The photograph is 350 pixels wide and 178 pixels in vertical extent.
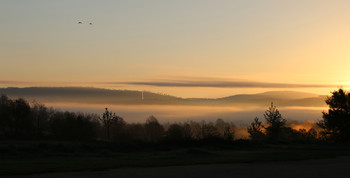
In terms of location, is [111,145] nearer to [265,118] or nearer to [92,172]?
[92,172]

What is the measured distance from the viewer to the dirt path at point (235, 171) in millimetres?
23766

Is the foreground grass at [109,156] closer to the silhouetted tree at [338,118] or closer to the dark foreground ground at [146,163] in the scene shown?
the dark foreground ground at [146,163]

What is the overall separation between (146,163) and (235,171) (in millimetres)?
6785

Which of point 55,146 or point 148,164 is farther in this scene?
point 55,146

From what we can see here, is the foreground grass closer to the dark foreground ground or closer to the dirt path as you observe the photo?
the dark foreground ground

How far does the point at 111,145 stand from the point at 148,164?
11.7m

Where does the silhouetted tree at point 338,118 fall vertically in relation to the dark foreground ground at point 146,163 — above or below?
above

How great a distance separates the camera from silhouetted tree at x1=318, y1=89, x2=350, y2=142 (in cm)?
5911

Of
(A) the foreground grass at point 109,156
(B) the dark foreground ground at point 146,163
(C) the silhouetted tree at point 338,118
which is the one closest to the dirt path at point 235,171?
(B) the dark foreground ground at point 146,163

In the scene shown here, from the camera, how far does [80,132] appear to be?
6091cm

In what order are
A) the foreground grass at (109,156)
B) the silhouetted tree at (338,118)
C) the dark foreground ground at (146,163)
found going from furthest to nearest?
the silhouetted tree at (338,118) < the foreground grass at (109,156) < the dark foreground ground at (146,163)

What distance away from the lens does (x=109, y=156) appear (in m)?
35.3

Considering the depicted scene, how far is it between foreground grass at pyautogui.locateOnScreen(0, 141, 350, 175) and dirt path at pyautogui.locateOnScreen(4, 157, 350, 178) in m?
1.85

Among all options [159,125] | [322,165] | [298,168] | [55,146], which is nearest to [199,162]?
[298,168]
